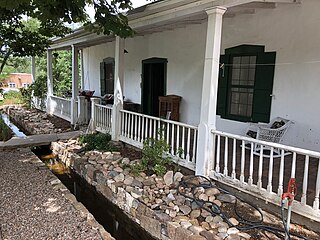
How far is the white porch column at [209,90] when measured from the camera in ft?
12.9

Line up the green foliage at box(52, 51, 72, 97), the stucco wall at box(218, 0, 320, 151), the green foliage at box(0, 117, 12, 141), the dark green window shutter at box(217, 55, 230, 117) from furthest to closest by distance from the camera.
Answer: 1. the green foliage at box(52, 51, 72, 97)
2. the green foliage at box(0, 117, 12, 141)
3. the dark green window shutter at box(217, 55, 230, 117)
4. the stucco wall at box(218, 0, 320, 151)

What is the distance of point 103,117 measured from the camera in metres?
7.44

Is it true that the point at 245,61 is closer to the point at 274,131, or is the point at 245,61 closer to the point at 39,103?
the point at 274,131

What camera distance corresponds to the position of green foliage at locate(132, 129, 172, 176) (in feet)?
15.9

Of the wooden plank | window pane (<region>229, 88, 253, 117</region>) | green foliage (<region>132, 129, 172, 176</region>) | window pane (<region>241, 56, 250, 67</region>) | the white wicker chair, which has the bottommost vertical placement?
the wooden plank

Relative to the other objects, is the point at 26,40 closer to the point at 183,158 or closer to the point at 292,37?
the point at 183,158

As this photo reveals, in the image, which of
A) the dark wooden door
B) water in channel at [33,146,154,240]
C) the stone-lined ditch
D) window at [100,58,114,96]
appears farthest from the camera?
window at [100,58,114,96]

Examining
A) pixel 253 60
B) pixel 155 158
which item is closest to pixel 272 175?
pixel 155 158

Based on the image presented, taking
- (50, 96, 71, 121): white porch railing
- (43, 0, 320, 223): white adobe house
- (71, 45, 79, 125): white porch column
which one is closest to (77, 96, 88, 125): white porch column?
(71, 45, 79, 125): white porch column

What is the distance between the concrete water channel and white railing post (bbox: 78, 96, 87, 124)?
2301 millimetres

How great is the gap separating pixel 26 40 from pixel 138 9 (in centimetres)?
592

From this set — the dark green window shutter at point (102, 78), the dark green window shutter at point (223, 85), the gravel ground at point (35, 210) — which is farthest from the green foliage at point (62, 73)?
the dark green window shutter at point (223, 85)

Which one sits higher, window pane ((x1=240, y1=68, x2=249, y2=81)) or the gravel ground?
window pane ((x1=240, y1=68, x2=249, y2=81))

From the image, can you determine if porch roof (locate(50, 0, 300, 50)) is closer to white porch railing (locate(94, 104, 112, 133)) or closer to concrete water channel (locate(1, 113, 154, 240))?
white porch railing (locate(94, 104, 112, 133))
